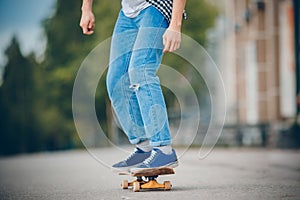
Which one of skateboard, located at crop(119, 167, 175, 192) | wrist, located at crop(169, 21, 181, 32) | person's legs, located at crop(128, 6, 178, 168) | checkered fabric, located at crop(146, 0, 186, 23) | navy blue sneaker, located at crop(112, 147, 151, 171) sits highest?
checkered fabric, located at crop(146, 0, 186, 23)

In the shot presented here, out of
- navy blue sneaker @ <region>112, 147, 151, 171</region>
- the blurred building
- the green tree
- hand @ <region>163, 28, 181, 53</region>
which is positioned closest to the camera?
hand @ <region>163, 28, 181, 53</region>

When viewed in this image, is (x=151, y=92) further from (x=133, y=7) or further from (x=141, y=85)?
(x=133, y=7)

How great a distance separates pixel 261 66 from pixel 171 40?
63.6 ft

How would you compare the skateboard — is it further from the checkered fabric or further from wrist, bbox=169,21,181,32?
the checkered fabric

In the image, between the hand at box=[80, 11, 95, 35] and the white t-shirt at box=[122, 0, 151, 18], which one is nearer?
the white t-shirt at box=[122, 0, 151, 18]

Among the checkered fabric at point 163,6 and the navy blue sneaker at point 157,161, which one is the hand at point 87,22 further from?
the navy blue sneaker at point 157,161

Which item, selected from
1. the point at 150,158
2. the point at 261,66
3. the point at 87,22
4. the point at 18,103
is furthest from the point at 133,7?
the point at 18,103

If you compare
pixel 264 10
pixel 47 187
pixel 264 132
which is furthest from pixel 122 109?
pixel 264 10

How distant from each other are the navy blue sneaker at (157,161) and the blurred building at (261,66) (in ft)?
32.3

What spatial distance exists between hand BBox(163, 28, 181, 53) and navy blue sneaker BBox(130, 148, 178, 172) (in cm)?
62

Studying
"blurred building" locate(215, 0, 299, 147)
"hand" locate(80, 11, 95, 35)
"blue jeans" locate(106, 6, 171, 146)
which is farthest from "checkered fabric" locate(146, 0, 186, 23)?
"blurred building" locate(215, 0, 299, 147)

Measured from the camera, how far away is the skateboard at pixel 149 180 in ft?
14.3

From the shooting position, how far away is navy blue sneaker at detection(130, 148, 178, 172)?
4359 mm

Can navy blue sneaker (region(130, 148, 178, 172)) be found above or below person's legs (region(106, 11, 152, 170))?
below
